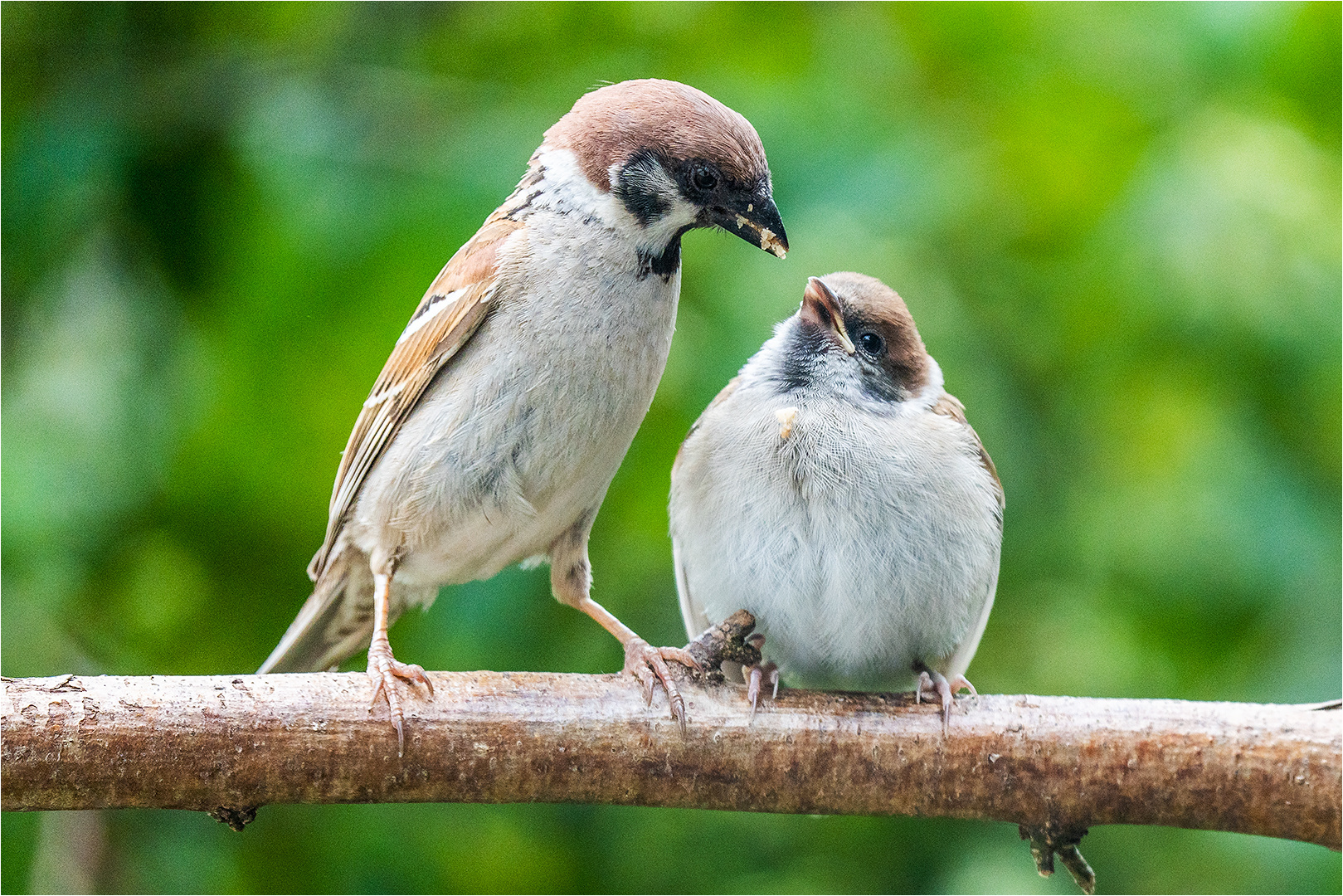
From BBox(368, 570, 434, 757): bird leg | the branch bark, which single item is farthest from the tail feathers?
the branch bark

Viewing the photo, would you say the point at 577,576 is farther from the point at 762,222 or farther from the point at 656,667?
the point at 762,222

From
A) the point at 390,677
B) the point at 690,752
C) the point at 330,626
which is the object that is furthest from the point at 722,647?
the point at 330,626

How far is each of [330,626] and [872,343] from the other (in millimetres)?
1655

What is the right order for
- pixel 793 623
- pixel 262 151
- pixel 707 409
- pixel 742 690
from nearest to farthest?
pixel 742 690
pixel 793 623
pixel 707 409
pixel 262 151

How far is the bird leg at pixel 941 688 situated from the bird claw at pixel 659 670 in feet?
1.77

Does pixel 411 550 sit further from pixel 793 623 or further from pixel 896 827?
pixel 896 827

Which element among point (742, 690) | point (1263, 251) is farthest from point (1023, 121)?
point (742, 690)

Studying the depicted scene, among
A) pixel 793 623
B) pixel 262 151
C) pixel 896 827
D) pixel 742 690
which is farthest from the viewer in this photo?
pixel 896 827

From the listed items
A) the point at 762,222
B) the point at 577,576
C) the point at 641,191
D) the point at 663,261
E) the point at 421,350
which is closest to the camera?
the point at 762,222

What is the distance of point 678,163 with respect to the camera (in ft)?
8.52

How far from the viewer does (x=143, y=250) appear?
327 cm

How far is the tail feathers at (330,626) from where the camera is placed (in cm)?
320

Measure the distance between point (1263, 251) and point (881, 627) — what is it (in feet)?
5.13

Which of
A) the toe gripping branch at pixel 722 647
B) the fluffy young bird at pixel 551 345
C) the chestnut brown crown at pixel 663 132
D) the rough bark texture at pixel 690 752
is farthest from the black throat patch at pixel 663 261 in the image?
the rough bark texture at pixel 690 752
